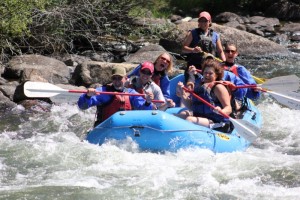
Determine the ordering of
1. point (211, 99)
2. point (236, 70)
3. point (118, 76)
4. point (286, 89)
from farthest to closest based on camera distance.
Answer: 1. point (236, 70)
2. point (286, 89)
3. point (211, 99)
4. point (118, 76)

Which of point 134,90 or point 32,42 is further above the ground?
point 134,90

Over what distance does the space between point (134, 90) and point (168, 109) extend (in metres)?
0.63

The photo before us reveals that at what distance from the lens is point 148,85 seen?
7.29 m

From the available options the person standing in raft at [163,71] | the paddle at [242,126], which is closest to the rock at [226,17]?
the person standing in raft at [163,71]

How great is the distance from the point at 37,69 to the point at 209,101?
177 inches

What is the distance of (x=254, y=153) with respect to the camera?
7.28 metres

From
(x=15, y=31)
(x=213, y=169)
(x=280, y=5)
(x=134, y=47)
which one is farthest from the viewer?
(x=280, y=5)

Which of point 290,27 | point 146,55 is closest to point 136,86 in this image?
point 146,55

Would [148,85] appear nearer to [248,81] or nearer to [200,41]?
[248,81]

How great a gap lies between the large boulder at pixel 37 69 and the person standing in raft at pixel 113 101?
3.45 m

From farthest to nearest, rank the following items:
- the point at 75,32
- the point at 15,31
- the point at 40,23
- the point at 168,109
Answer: the point at 75,32
the point at 40,23
the point at 15,31
the point at 168,109

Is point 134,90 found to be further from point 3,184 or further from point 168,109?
point 3,184

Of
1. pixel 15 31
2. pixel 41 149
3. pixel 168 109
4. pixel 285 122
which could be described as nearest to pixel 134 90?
pixel 168 109

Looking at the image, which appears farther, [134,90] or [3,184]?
[134,90]
